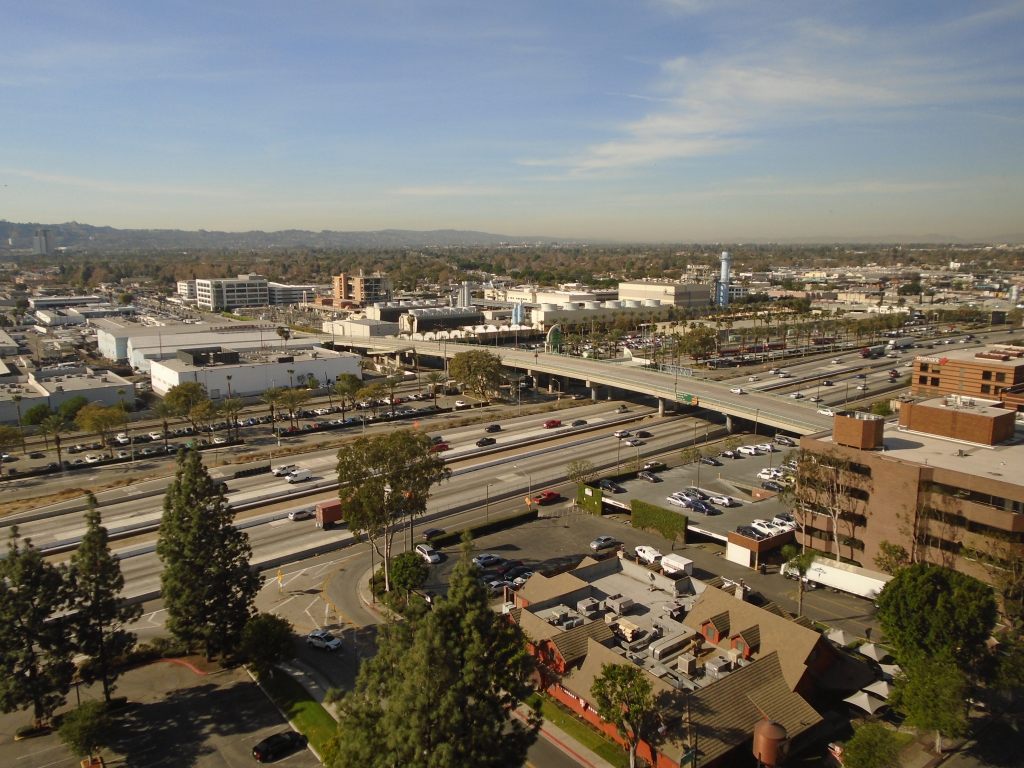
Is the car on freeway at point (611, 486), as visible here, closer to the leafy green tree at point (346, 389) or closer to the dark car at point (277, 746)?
the dark car at point (277, 746)

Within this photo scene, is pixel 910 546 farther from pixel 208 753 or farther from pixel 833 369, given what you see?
pixel 833 369

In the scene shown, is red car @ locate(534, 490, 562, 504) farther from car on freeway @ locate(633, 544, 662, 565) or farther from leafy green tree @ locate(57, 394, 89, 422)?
leafy green tree @ locate(57, 394, 89, 422)

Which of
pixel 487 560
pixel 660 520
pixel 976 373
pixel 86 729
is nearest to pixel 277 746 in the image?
pixel 86 729

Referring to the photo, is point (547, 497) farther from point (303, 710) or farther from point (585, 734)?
Answer: point (303, 710)

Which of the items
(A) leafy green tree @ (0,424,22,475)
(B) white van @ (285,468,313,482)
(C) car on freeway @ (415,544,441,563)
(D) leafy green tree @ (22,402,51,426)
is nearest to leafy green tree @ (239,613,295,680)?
(C) car on freeway @ (415,544,441,563)

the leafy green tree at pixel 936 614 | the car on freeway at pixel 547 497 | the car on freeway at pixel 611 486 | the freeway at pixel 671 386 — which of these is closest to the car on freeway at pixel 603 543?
the car on freeway at pixel 611 486
